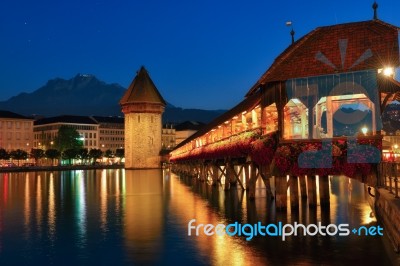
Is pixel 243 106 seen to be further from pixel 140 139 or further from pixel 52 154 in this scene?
pixel 52 154

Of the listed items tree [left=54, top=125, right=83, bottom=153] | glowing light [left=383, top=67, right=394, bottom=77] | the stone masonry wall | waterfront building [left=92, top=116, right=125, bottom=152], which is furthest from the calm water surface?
waterfront building [left=92, top=116, right=125, bottom=152]

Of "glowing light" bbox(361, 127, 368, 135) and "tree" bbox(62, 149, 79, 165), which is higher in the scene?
"tree" bbox(62, 149, 79, 165)

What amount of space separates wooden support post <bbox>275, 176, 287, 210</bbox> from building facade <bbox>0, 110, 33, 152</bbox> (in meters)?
126

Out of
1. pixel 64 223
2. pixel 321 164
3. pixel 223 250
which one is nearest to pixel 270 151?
pixel 321 164

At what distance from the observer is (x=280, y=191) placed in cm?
1922

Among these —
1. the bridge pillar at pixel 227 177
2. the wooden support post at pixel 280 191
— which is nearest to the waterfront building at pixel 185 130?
the bridge pillar at pixel 227 177

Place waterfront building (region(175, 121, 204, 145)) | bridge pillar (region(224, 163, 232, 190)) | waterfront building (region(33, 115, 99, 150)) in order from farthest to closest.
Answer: waterfront building (region(175, 121, 204, 145)) → waterfront building (region(33, 115, 99, 150)) → bridge pillar (region(224, 163, 232, 190))

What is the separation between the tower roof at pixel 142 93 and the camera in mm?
90338

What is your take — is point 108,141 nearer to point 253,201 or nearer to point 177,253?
point 253,201

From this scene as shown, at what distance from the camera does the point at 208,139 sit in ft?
131

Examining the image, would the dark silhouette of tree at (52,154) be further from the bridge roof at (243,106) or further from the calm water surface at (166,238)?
the calm water surface at (166,238)

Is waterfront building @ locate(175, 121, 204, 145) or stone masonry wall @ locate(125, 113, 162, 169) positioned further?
waterfront building @ locate(175, 121, 204, 145)

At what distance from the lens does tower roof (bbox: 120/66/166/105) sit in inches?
3557

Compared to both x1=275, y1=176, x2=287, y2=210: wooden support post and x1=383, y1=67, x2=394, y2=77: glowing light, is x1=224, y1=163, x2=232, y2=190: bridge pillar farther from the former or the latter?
x1=383, y1=67, x2=394, y2=77: glowing light
